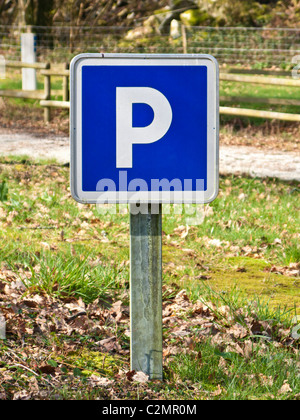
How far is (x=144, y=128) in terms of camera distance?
8.46 ft

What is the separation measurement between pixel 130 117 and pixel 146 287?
2.36 feet

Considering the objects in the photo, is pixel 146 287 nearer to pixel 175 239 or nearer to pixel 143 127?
pixel 143 127

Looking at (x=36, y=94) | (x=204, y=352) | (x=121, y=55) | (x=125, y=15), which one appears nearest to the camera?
(x=121, y=55)

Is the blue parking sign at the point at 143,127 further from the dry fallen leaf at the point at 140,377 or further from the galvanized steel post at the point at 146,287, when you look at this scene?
the dry fallen leaf at the point at 140,377

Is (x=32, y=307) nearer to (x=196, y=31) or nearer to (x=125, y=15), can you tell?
(x=196, y=31)

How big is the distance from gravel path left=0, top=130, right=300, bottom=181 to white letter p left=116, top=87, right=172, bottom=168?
6.27 metres

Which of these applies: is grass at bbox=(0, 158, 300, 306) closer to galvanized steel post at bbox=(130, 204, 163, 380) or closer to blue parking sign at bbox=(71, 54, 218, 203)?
galvanized steel post at bbox=(130, 204, 163, 380)

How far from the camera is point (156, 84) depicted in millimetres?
2586

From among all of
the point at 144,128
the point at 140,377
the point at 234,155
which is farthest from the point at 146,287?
the point at 234,155

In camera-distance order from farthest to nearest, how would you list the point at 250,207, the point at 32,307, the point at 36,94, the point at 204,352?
the point at 36,94, the point at 250,207, the point at 32,307, the point at 204,352

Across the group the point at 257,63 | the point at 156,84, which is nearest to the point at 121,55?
the point at 156,84

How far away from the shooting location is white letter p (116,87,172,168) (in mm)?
2570

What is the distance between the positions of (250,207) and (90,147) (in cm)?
432

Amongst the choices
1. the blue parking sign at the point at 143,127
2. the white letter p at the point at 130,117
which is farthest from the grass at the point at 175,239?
the white letter p at the point at 130,117
